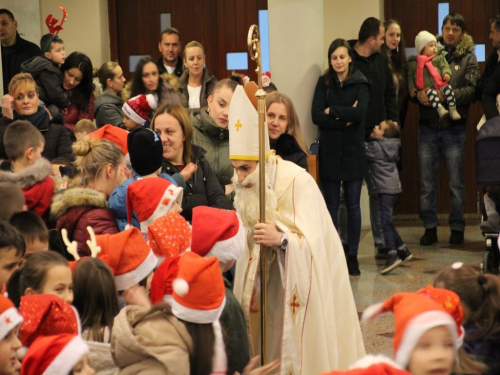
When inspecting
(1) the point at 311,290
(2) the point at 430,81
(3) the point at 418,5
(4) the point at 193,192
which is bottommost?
(1) the point at 311,290

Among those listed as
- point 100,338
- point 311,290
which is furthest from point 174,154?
point 100,338

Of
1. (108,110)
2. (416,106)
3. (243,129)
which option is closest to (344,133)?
(108,110)

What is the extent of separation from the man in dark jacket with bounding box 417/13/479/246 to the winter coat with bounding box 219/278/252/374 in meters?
6.20

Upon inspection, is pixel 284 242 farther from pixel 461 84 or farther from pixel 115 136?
pixel 461 84

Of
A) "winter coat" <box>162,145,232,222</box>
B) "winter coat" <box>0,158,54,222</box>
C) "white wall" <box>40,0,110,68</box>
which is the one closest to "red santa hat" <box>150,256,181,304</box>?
"winter coat" <box>162,145,232,222</box>

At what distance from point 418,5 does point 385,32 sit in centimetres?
174

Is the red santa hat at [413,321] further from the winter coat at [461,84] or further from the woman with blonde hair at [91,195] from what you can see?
the winter coat at [461,84]

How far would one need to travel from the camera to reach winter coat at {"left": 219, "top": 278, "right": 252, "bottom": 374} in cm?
343

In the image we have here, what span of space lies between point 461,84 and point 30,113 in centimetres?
490

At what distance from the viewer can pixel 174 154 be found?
516cm

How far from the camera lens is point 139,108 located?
6.06 metres

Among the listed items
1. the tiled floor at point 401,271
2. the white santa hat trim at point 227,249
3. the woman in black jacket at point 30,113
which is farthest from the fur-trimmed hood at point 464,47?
the white santa hat trim at point 227,249

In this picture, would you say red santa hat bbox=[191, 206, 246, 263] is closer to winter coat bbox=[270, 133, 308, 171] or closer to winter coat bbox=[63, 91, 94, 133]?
winter coat bbox=[270, 133, 308, 171]

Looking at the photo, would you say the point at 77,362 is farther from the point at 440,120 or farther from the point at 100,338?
the point at 440,120
